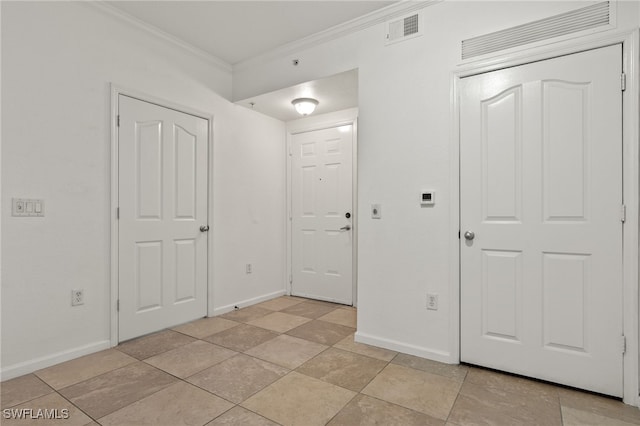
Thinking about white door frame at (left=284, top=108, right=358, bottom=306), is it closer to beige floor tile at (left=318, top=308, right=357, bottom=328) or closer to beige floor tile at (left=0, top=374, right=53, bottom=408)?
beige floor tile at (left=318, top=308, right=357, bottom=328)

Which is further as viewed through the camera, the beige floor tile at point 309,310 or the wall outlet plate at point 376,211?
the beige floor tile at point 309,310

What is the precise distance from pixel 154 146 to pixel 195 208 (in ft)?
2.39

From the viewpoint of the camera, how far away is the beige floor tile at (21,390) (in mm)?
1954

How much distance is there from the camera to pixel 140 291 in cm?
301

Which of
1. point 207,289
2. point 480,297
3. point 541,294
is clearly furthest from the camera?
point 207,289

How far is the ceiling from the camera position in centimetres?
270

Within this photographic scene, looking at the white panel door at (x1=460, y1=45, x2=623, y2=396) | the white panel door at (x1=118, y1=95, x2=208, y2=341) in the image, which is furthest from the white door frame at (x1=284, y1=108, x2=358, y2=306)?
the white panel door at (x1=460, y1=45, x2=623, y2=396)

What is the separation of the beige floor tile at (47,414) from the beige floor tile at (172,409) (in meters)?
0.17

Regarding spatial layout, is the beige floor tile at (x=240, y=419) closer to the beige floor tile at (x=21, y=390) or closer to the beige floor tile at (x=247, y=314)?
the beige floor tile at (x=21, y=390)

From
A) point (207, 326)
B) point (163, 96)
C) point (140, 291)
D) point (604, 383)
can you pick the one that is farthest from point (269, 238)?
point (604, 383)

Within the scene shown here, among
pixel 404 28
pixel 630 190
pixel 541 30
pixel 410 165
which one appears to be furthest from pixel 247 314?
pixel 541 30

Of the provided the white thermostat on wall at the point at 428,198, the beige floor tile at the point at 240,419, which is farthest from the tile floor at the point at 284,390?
the white thermostat on wall at the point at 428,198

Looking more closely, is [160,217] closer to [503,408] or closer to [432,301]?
[432,301]

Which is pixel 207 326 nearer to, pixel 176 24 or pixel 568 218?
pixel 176 24
